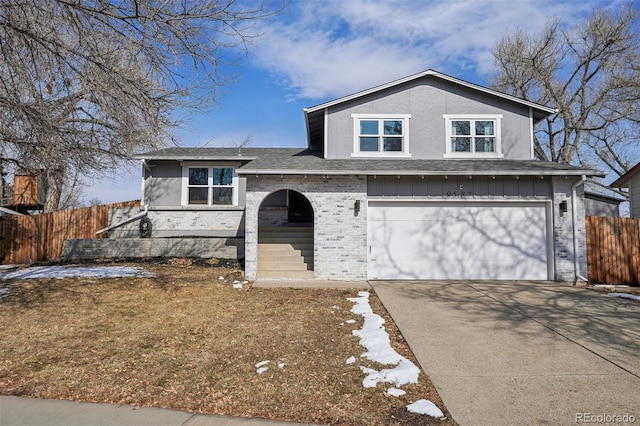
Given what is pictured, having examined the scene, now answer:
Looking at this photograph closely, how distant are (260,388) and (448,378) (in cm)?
211

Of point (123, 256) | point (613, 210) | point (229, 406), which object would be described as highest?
point (613, 210)

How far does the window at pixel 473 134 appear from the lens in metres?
Answer: 11.6

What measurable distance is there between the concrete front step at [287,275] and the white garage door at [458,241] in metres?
1.76

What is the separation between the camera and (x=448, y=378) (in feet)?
13.6

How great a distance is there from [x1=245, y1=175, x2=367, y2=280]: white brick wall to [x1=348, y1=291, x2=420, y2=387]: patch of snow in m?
3.27

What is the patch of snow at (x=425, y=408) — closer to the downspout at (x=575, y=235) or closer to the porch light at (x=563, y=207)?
the downspout at (x=575, y=235)

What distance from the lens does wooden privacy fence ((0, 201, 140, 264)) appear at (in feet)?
47.8

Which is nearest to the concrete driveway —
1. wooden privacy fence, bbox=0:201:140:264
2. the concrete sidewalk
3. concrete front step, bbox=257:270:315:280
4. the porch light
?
the concrete sidewalk

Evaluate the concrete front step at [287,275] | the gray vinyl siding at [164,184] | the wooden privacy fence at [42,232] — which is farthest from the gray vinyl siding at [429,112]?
the wooden privacy fence at [42,232]

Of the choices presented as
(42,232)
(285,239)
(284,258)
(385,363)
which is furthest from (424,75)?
(42,232)

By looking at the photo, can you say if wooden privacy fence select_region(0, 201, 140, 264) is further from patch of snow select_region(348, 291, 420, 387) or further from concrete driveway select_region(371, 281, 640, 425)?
patch of snow select_region(348, 291, 420, 387)

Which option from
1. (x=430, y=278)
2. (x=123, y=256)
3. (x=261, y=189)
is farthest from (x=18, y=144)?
(x=430, y=278)

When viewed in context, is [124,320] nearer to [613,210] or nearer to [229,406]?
[229,406]

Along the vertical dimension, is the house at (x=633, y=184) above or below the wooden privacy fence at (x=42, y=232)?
above
